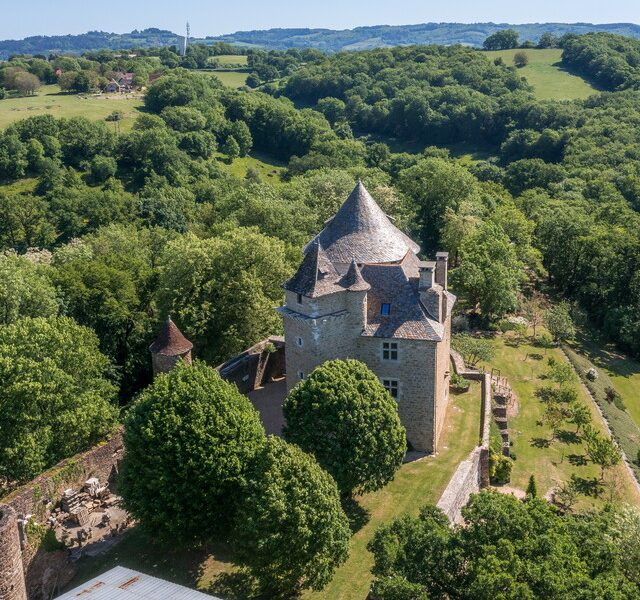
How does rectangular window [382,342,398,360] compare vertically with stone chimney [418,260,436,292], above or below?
below

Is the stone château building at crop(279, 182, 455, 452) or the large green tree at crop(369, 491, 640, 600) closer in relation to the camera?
the large green tree at crop(369, 491, 640, 600)

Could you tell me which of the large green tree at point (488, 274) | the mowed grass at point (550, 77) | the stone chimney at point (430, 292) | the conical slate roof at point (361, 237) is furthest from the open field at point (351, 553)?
the mowed grass at point (550, 77)

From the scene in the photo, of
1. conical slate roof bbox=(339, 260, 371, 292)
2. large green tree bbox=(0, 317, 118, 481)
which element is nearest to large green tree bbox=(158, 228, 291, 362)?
large green tree bbox=(0, 317, 118, 481)

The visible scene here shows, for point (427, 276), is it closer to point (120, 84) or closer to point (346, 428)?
point (346, 428)

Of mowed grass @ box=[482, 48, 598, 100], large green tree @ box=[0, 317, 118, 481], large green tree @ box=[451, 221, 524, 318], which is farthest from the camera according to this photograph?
mowed grass @ box=[482, 48, 598, 100]

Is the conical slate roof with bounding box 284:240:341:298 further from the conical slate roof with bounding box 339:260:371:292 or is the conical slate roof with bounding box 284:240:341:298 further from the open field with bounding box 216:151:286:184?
the open field with bounding box 216:151:286:184

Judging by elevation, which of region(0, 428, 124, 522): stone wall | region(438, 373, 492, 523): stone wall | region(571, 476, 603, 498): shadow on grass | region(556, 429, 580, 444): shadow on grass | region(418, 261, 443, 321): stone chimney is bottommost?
region(556, 429, 580, 444): shadow on grass

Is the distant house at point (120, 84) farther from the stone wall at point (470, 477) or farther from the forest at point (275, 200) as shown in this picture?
the stone wall at point (470, 477)

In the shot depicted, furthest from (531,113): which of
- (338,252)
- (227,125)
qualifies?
(338,252)

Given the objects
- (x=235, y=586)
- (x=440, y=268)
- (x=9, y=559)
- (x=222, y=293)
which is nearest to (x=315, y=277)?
(x=440, y=268)
